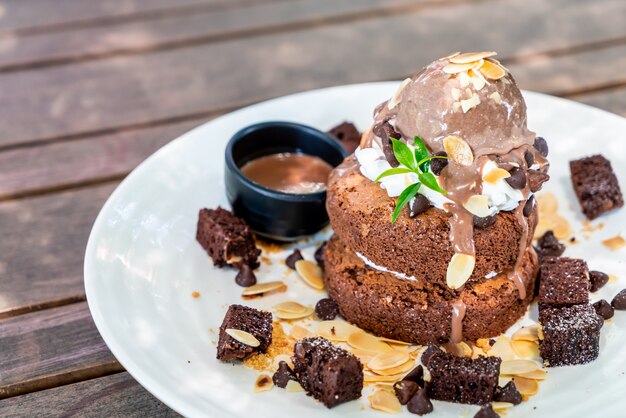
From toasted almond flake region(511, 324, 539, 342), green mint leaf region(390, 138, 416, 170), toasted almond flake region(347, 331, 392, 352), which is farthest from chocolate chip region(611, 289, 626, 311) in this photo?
green mint leaf region(390, 138, 416, 170)

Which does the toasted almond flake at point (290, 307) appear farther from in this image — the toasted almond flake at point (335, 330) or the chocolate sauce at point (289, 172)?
the chocolate sauce at point (289, 172)

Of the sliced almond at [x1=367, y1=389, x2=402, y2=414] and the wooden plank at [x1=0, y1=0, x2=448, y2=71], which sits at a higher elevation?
the wooden plank at [x1=0, y1=0, x2=448, y2=71]

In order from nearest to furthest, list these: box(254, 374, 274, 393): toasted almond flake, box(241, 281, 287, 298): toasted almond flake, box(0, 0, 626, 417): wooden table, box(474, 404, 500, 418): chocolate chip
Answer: box(474, 404, 500, 418): chocolate chip
box(254, 374, 274, 393): toasted almond flake
box(241, 281, 287, 298): toasted almond flake
box(0, 0, 626, 417): wooden table

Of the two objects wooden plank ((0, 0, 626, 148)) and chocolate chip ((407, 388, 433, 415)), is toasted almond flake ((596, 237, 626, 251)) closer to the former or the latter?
chocolate chip ((407, 388, 433, 415))

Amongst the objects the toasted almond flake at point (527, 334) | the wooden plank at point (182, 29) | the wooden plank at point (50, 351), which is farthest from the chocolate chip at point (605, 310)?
the wooden plank at point (182, 29)

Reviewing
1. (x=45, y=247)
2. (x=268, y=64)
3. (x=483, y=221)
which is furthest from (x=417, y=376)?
(x=268, y=64)

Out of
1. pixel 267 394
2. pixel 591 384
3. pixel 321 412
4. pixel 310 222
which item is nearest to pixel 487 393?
pixel 591 384
